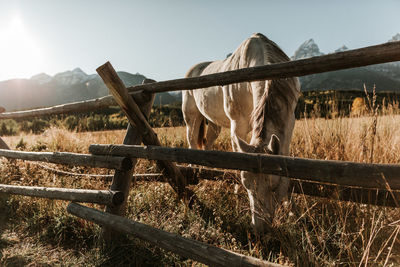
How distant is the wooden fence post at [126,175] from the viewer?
7.40 ft

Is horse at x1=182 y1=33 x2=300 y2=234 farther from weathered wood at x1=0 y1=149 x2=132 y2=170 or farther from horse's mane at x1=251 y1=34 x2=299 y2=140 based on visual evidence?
weathered wood at x1=0 y1=149 x2=132 y2=170

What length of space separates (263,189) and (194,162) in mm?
712

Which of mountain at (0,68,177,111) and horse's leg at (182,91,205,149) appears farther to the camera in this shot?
mountain at (0,68,177,111)

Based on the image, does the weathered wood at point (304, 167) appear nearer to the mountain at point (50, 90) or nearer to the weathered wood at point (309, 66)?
the weathered wood at point (309, 66)

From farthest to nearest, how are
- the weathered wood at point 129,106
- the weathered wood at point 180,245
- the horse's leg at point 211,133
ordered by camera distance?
1. the horse's leg at point 211,133
2. the weathered wood at point 129,106
3. the weathered wood at point 180,245

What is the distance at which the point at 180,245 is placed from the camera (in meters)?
1.60

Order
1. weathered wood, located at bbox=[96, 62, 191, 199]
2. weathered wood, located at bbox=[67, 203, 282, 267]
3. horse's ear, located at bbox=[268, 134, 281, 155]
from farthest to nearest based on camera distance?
weathered wood, located at bbox=[96, 62, 191, 199], horse's ear, located at bbox=[268, 134, 281, 155], weathered wood, located at bbox=[67, 203, 282, 267]

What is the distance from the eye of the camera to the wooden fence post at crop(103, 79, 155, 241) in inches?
88.8

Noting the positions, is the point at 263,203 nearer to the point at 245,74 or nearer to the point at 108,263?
the point at 245,74

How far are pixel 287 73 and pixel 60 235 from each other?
2.92 m

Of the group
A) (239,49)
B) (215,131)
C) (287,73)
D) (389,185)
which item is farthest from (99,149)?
(215,131)

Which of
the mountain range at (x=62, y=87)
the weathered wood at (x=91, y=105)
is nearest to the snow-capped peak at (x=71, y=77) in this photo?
the mountain range at (x=62, y=87)

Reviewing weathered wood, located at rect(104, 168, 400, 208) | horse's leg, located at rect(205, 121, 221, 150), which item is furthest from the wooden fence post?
horse's leg, located at rect(205, 121, 221, 150)

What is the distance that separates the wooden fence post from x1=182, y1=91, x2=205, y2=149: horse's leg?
10.6 ft
